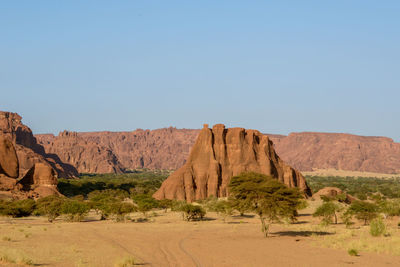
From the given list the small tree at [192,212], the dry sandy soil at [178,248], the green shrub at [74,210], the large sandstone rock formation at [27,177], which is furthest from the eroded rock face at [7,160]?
the dry sandy soil at [178,248]

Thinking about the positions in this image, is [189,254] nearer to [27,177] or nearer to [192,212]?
[192,212]

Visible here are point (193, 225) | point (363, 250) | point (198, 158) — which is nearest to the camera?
point (363, 250)

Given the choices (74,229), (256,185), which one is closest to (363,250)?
(256,185)

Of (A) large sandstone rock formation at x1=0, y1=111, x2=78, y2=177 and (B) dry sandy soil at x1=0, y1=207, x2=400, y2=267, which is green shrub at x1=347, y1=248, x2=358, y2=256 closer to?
(B) dry sandy soil at x1=0, y1=207, x2=400, y2=267

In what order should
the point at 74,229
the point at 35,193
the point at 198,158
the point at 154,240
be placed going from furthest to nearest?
the point at 198,158 → the point at 35,193 → the point at 74,229 → the point at 154,240

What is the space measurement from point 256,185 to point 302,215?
1084 inches

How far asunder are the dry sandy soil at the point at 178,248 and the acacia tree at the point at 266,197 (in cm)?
227

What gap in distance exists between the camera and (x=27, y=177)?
256ft

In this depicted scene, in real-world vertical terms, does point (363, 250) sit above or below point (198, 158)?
below

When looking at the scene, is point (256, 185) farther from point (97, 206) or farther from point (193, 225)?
point (97, 206)

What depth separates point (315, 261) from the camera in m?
25.2

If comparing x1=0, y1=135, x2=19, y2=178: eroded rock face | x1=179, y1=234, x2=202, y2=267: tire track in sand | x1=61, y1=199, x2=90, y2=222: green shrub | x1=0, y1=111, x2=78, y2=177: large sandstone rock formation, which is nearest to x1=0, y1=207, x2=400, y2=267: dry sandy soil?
x1=179, y1=234, x2=202, y2=267: tire track in sand

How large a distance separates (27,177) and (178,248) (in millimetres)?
55302

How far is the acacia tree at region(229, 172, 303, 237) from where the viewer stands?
36125 mm
